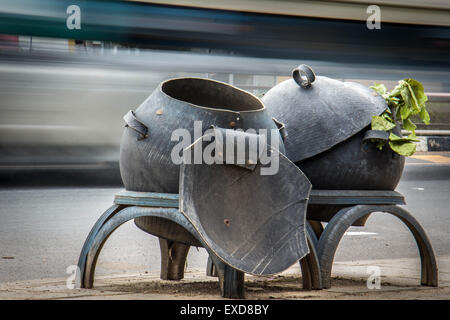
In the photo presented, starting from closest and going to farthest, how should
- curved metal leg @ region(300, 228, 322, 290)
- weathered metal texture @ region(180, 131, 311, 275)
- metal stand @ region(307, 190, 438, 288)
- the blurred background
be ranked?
1. weathered metal texture @ region(180, 131, 311, 275)
2. curved metal leg @ region(300, 228, 322, 290)
3. metal stand @ region(307, 190, 438, 288)
4. the blurred background

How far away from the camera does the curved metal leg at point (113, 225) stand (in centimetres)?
298

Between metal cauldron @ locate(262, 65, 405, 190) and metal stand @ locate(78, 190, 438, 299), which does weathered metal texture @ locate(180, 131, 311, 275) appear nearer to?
metal stand @ locate(78, 190, 438, 299)

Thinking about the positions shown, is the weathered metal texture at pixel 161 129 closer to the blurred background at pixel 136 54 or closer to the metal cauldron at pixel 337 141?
the metal cauldron at pixel 337 141

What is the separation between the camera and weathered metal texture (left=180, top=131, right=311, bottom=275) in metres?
2.76

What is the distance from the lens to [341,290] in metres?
3.45

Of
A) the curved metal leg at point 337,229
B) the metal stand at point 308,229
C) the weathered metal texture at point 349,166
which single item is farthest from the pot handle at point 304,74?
the curved metal leg at point 337,229

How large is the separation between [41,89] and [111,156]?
130 centimetres

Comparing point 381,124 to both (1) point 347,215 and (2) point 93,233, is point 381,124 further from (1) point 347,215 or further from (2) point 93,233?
(2) point 93,233

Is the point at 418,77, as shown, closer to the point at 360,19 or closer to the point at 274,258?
the point at 360,19

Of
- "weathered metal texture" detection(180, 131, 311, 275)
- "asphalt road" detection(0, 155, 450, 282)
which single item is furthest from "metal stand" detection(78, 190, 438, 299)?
"asphalt road" detection(0, 155, 450, 282)

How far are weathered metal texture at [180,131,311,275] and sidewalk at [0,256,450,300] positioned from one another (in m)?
0.32

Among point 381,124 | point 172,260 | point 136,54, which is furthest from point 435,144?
point 172,260

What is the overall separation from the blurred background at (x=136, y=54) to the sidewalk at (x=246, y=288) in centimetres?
406

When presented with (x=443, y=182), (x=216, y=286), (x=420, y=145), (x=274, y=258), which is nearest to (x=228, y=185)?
(x=274, y=258)
